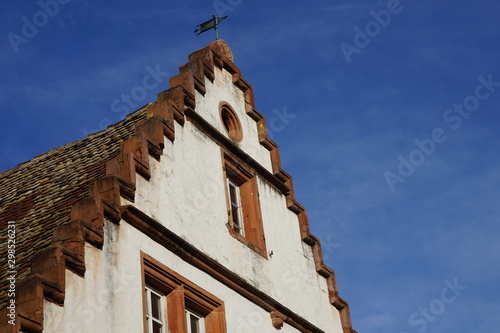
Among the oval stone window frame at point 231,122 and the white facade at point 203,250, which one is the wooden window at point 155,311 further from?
the oval stone window frame at point 231,122

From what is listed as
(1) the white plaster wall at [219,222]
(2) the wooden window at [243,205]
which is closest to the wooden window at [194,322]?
(1) the white plaster wall at [219,222]

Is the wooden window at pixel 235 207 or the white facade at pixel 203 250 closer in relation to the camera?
the white facade at pixel 203 250

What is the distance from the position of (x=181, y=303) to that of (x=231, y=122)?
232 inches

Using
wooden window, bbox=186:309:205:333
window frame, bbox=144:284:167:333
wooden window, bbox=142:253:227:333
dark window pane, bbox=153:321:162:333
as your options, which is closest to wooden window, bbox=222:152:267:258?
wooden window, bbox=142:253:227:333

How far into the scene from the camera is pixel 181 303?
16.5m

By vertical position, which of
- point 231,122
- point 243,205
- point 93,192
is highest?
point 231,122

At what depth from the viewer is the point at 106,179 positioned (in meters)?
16.3

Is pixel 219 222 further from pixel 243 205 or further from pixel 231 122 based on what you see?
pixel 231 122

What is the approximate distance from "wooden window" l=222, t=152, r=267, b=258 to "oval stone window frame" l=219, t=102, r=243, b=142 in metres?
0.76

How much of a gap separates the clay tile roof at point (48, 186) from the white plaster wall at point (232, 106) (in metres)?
1.49

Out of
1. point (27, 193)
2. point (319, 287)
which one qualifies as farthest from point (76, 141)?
point (319, 287)

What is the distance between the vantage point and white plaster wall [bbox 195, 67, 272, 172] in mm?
20625

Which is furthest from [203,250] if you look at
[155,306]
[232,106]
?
[232,106]

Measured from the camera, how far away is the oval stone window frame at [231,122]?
21.2 m
